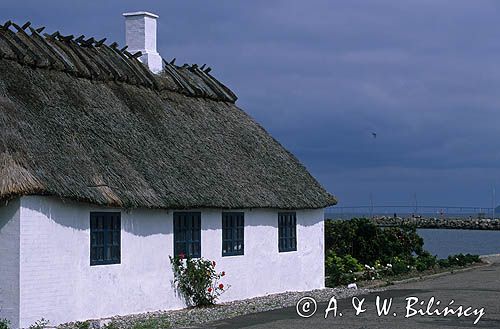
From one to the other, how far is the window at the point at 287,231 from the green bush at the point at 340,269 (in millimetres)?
2524

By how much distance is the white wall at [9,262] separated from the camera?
53.2 feet

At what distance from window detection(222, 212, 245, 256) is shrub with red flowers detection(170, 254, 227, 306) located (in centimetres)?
98

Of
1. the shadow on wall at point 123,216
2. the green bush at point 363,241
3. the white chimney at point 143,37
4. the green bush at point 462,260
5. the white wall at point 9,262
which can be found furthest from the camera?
the green bush at point 462,260

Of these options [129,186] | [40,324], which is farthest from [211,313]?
[40,324]

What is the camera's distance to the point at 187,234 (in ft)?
67.3

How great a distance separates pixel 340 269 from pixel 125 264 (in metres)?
9.80

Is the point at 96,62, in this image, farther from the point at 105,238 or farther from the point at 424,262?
the point at 424,262

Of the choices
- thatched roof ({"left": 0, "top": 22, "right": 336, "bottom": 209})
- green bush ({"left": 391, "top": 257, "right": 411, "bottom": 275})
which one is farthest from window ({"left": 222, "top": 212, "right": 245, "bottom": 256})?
green bush ({"left": 391, "top": 257, "right": 411, "bottom": 275})

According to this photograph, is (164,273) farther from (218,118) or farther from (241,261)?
(218,118)

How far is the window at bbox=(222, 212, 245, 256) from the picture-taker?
21672mm

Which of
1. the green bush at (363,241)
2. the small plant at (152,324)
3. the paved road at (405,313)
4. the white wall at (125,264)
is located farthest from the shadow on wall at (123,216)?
the green bush at (363,241)

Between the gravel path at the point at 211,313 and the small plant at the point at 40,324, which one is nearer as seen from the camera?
the small plant at the point at 40,324

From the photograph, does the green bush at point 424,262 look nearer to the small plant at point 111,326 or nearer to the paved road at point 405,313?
the paved road at point 405,313

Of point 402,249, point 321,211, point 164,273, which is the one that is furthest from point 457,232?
point 164,273
